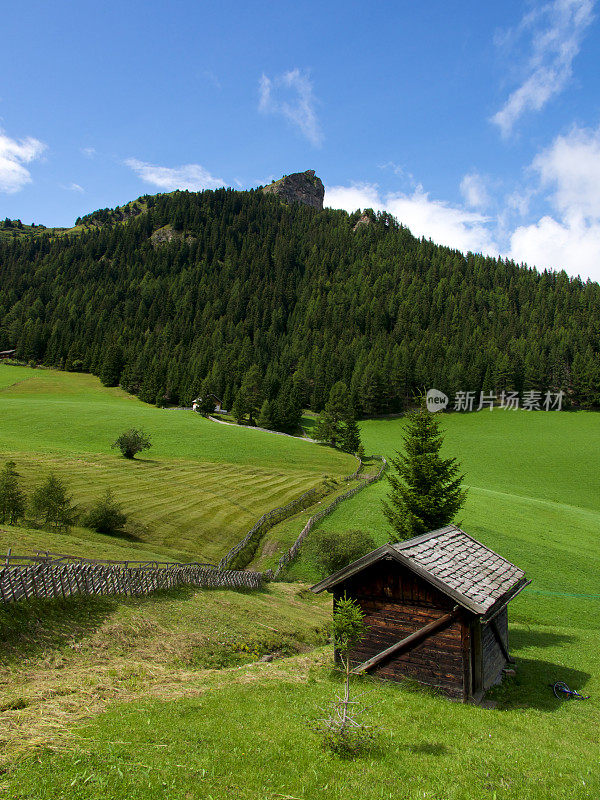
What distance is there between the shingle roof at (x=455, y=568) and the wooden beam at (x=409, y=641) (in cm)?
87

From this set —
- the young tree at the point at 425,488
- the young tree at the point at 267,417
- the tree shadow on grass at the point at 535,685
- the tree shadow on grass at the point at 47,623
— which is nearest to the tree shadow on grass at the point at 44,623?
the tree shadow on grass at the point at 47,623

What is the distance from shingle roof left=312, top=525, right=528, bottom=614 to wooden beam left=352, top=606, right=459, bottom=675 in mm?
872

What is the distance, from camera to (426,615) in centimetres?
1473

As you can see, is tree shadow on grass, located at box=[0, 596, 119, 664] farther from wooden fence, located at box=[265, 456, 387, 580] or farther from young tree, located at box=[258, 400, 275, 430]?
young tree, located at box=[258, 400, 275, 430]

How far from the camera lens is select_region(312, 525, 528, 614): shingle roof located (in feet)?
46.2

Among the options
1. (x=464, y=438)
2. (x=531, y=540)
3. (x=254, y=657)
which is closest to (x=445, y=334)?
(x=464, y=438)

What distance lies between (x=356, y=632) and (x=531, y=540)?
115 ft

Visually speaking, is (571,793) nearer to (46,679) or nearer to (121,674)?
(121,674)

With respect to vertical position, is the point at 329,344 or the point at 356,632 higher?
the point at 329,344

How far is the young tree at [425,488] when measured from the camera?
85.1ft

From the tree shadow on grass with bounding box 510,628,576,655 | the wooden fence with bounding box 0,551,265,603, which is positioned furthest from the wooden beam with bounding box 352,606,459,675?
the wooden fence with bounding box 0,551,265,603

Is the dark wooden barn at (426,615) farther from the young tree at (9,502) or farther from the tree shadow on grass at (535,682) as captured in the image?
the young tree at (9,502)

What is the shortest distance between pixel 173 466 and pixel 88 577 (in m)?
43.7

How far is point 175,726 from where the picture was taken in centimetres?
999
